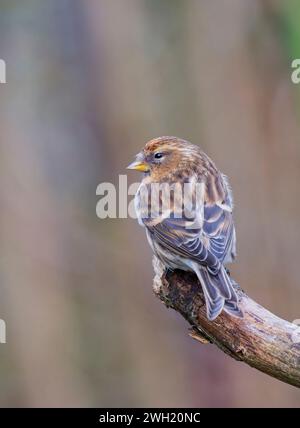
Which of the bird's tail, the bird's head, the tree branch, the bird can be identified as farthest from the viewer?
the bird's head

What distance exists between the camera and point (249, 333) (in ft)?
15.3

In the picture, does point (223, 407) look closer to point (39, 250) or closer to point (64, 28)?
point (39, 250)

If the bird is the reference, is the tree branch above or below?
below

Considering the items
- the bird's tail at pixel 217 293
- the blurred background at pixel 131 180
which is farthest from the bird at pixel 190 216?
the blurred background at pixel 131 180

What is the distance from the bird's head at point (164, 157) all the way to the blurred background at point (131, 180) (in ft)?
8.27

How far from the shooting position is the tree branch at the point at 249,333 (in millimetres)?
4566

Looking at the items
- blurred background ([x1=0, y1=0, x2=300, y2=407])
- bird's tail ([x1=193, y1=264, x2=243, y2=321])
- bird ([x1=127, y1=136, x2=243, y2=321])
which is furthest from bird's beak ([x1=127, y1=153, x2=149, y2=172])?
blurred background ([x1=0, y1=0, x2=300, y2=407])

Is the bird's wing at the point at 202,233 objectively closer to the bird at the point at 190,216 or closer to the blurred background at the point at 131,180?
the bird at the point at 190,216

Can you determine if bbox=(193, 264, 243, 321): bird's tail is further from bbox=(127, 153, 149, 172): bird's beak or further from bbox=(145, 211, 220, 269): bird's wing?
bbox=(127, 153, 149, 172): bird's beak

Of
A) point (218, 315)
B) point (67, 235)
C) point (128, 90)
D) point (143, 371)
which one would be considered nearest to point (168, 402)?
point (143, 371)

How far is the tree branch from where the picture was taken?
4.57 metres

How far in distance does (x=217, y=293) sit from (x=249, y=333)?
0.26m

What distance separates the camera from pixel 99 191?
8508mm

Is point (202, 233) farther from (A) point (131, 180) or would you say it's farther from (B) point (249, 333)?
(A) point (131, 180)
